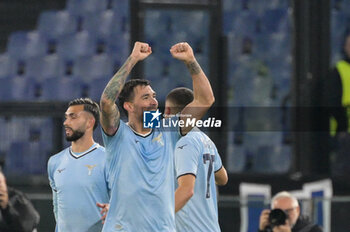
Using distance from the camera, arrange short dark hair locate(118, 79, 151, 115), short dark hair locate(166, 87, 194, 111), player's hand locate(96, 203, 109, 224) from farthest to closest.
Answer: player's hand locate(96, 203, 109, 224)
short dark hair locate(166, 87, 194, 111)
short dark hair locate(118, 79, 151, 115)

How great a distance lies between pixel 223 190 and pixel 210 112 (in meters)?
0.67

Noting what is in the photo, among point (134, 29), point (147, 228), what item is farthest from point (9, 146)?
point (147, 228)

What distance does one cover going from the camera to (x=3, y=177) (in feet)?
25.2

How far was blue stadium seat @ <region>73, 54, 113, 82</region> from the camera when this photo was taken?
7.65 metres

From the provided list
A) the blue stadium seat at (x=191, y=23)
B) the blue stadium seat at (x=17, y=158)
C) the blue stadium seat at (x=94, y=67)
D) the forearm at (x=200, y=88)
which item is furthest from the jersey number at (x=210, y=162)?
the blue stadium seat at (x=17, y=158)

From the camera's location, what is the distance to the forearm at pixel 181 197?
5891 mm

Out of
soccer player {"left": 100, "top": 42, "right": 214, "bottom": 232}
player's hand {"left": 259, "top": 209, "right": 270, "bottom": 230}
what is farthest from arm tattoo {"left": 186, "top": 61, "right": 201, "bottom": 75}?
player's hand {"left": 259, "top": 209, "right": 270, "bottom": 230}

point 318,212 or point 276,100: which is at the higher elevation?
point 276,100

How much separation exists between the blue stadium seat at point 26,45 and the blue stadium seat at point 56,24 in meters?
0.08

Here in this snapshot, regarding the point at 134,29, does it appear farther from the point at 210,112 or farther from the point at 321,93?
the point at 321,93

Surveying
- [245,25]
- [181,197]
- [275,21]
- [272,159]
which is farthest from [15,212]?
[275,21]

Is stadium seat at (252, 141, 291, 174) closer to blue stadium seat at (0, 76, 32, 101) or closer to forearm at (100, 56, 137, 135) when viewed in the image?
blue stadium seat at (0, 76, 32, 101)

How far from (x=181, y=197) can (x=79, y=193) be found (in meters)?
1.07

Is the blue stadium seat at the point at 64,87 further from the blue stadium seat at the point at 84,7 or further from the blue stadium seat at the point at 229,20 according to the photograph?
the blue stadium seat at the point at 229,20
